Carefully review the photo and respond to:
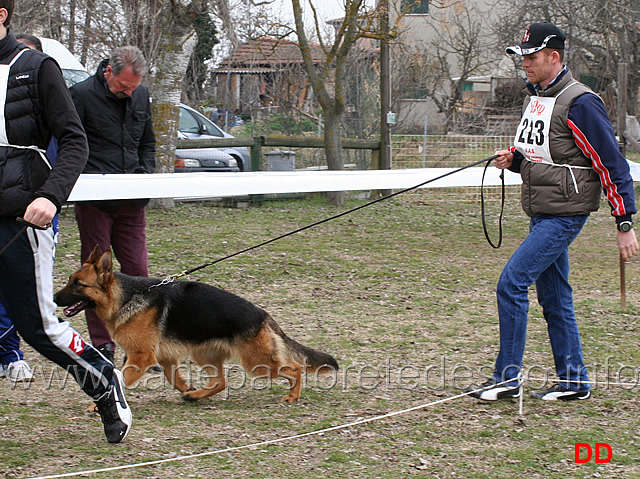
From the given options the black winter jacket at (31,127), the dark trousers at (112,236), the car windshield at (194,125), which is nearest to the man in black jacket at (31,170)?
the black winter jacket at (31,127)

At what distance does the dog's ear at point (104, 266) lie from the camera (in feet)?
13.8

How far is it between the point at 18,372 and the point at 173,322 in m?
1.13

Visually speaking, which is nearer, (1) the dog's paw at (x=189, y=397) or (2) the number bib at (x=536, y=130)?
(2) the number bib at (x=536, y=130)

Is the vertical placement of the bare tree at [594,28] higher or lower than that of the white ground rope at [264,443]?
higher

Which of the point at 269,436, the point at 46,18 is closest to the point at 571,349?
the point at 269,436

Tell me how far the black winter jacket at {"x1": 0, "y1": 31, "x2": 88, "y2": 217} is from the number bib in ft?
7.95

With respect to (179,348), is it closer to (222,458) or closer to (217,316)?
(217,316)

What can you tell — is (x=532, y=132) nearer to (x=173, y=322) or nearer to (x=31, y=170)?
(x=173, y=322)

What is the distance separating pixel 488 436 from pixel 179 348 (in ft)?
5.70

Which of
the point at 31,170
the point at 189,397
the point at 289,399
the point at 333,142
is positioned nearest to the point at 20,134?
the point at 31,170

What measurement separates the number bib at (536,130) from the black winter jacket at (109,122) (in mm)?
2456

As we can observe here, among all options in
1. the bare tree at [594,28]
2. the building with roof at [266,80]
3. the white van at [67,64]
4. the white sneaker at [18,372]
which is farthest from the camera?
the bare tree at [594,28]

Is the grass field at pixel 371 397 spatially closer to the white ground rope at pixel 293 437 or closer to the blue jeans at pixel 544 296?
the white ground rope at pixel 293 437

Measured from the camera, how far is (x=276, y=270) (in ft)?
26.8
